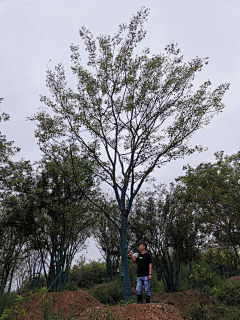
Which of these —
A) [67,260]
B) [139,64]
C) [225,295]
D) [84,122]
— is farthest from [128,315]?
[139,64]

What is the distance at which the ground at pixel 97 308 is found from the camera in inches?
199

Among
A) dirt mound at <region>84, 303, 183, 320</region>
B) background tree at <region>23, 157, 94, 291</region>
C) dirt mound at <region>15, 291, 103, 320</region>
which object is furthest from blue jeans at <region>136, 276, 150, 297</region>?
background tree at <region>23, 157, 94, 291</region>

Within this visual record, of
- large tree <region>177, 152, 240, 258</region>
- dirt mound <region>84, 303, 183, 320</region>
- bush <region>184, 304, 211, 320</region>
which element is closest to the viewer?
dirt mound <region>84, 303, 183, 320</region>

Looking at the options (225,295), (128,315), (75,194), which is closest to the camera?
(128,315)

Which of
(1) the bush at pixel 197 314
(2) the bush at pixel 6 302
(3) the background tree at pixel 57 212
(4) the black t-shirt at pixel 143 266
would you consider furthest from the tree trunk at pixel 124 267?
(2) the bush at pixel 6 302

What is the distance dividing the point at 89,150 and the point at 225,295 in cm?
722

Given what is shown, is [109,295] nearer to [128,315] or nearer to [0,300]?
[0,300]

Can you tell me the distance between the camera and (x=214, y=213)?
9.66 meters

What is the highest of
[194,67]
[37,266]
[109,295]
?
[194,67]

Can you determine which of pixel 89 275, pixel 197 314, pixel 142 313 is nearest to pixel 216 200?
pixel 197 314

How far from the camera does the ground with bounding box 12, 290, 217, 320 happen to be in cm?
506

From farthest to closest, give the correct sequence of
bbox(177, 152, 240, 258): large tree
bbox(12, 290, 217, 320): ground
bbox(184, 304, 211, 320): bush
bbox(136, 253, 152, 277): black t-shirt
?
1. bbox(177, 152, 240, 258): large tree
2. bbox(136, 253, 152, 277): black t-shirt
3. bbox(184, 304, 211, 320): bush
4. bbox(12, 290, 217, 320): ground

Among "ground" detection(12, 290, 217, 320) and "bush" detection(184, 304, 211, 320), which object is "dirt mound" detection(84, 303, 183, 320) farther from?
"bush" detection(184, 304, 211, 320)

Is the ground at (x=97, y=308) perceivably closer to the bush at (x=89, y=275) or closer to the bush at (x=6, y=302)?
the bush at (x=6, y=302)
